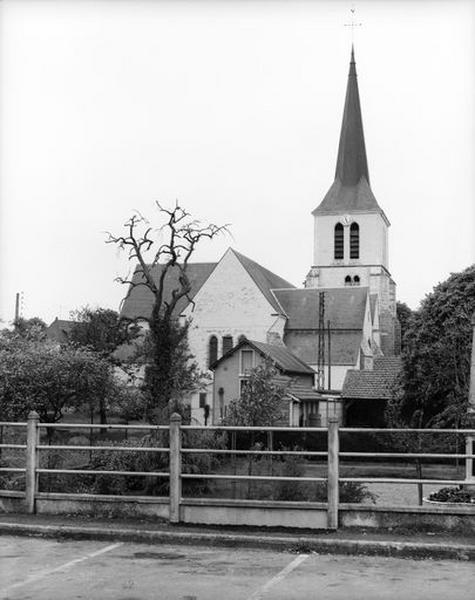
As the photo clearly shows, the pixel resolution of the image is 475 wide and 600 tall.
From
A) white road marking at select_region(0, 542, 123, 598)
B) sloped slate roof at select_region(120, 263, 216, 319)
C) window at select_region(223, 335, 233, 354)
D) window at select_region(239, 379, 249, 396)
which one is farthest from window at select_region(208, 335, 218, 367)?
white road marking at select_region(0, 542, 123, 598)

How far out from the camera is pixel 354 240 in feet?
251

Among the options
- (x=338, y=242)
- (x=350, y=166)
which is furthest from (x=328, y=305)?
(x=350, y=166)

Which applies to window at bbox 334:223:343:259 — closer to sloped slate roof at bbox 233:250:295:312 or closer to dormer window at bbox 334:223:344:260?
dormer window at bbox 334:223:344:260

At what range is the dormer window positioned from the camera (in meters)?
76.3

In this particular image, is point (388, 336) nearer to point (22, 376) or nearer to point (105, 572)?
point (22, 376)

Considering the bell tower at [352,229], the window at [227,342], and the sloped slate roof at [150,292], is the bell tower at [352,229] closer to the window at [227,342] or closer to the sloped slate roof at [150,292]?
the sloped slate roof at [150,292]

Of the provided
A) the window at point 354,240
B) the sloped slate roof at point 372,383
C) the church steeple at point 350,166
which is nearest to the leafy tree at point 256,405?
the sloped slate roof at point 372,383

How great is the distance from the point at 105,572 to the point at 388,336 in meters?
65.7

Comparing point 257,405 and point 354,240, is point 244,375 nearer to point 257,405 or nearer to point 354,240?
point 257,405

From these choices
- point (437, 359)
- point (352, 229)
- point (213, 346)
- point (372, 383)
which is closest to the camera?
point (437, 359)

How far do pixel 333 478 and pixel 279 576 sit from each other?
2196 millimetres

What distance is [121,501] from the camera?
10.7 m

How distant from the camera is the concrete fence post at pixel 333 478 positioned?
9883mm

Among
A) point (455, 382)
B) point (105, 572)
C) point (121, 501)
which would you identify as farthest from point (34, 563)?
point (455, 382)
